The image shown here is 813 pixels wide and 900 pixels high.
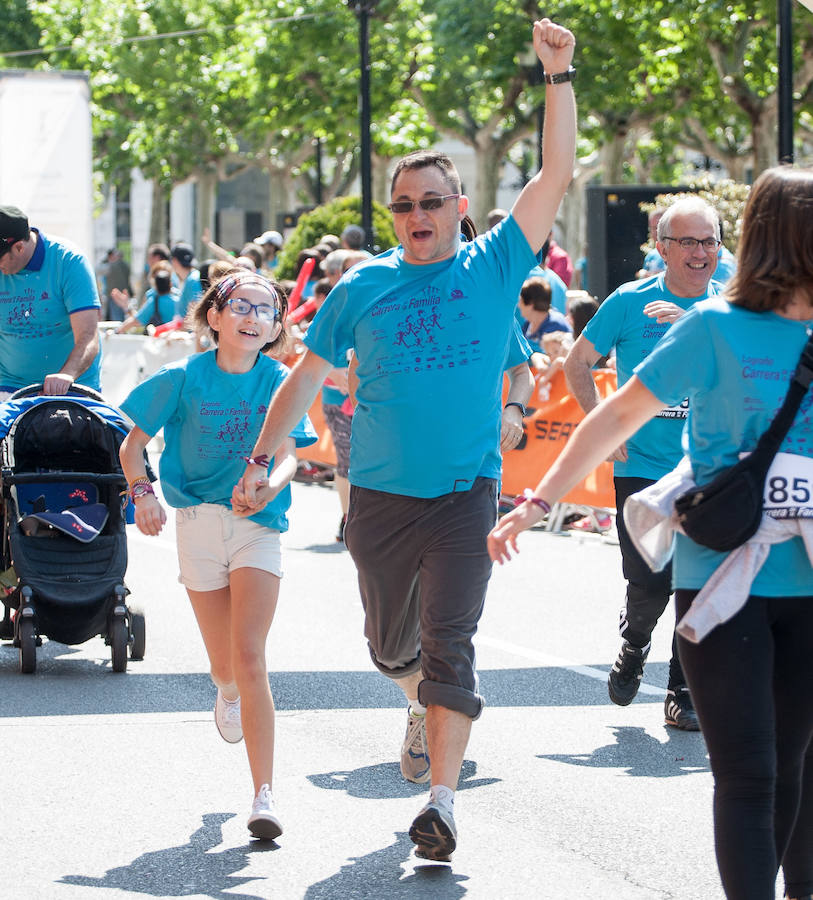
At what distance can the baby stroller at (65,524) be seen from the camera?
7.62 meters

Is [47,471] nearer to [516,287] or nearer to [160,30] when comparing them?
[516,287]

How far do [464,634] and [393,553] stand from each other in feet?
1.12

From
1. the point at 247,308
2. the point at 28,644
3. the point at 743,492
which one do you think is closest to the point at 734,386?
the point at 743,492

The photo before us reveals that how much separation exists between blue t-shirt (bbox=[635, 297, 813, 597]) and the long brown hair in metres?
0.07

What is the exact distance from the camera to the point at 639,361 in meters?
6.69

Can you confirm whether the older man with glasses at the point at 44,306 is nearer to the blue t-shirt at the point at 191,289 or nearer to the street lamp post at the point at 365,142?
the blue t-shirt at the point at 191,289

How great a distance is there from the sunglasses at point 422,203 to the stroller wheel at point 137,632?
3196mm

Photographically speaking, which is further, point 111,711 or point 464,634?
point 111,711

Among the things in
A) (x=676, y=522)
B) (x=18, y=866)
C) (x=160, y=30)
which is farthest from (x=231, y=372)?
(x=160, y=30)

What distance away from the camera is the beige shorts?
17.9 feet

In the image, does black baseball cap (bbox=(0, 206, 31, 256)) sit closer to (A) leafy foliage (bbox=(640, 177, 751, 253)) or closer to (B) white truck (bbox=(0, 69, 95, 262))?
(A) leafy foliage (bbox=(640, 177, 751, 253))

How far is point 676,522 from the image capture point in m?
3.87

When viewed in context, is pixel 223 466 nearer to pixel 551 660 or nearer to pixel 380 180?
pixel 551 660

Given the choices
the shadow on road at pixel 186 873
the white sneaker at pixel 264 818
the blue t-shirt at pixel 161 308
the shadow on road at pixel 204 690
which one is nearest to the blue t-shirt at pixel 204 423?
the white sneaker at pixel 264 818
